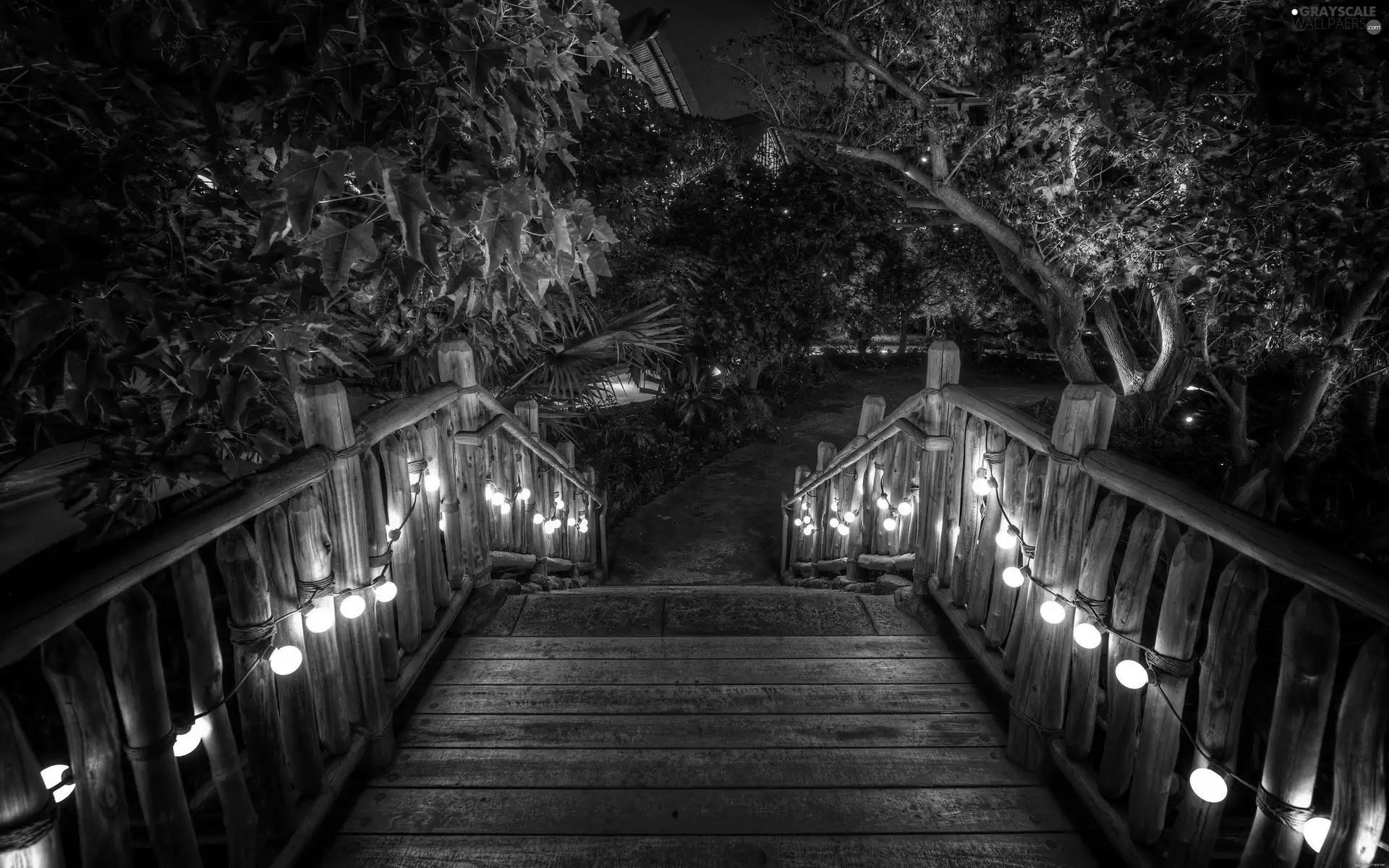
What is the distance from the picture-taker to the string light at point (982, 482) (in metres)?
2.77

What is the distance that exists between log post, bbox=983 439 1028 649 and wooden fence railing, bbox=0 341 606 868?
217cm

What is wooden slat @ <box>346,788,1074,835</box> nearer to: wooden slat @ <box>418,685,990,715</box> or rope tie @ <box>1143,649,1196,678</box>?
wooden slat @ <box>418,685,990,715</box>

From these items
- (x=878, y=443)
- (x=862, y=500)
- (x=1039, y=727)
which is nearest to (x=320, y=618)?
(x=1039, y=727)

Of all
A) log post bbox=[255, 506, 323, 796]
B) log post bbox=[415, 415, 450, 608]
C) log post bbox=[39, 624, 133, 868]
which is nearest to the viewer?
log post bbox=[39, 624, 133, 868]

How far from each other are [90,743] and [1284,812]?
2.37 m

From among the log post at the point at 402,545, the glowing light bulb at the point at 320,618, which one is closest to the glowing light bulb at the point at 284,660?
the glowing light bulb at the point at 320,618

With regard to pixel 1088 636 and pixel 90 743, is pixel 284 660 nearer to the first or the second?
pixel 90 743

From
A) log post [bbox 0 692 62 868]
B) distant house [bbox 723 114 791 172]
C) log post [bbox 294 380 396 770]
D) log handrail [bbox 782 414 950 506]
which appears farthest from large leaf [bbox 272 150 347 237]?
distant house [bbox 723 114 791 172]

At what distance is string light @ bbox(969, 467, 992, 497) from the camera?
277 centimetres

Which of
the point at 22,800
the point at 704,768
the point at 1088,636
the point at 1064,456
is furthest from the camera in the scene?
the point at 704,768

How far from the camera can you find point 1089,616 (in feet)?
6.75

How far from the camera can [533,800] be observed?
2115 millimetres

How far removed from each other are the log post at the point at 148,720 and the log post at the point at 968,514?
2639mm

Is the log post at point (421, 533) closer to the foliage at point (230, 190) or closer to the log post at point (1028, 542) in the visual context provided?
the foliage at point (230, 190)
